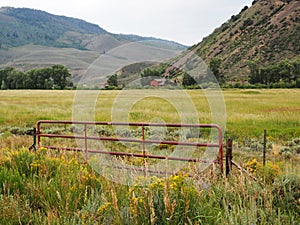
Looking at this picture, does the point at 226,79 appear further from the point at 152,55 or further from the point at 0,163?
the point at 0,163

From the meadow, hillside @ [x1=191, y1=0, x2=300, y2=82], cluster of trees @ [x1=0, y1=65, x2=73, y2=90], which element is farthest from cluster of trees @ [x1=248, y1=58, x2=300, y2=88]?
the meadow

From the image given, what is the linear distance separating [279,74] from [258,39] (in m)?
35.8

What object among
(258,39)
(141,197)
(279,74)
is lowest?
(141,197)

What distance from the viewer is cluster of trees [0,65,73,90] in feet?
340

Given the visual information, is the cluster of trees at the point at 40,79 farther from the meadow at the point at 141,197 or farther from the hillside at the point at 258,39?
the meadow at the point at 141,197

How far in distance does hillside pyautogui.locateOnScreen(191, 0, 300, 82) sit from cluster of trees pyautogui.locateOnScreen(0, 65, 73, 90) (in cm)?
4630

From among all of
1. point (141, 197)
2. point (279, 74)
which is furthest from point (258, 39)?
point (141, 197)

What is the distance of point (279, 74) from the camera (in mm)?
78938

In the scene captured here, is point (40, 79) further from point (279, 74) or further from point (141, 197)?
point (141, 197)

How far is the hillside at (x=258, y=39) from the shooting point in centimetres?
9962

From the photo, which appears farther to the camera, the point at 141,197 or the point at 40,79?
the point at 40,79

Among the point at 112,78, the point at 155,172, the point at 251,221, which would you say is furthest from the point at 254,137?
the point at 112,78

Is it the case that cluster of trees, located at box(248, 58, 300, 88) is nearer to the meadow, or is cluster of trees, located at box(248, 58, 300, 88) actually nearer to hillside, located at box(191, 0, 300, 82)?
hillside, located at box(191, 0, 300, 82)

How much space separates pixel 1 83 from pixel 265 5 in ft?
327
